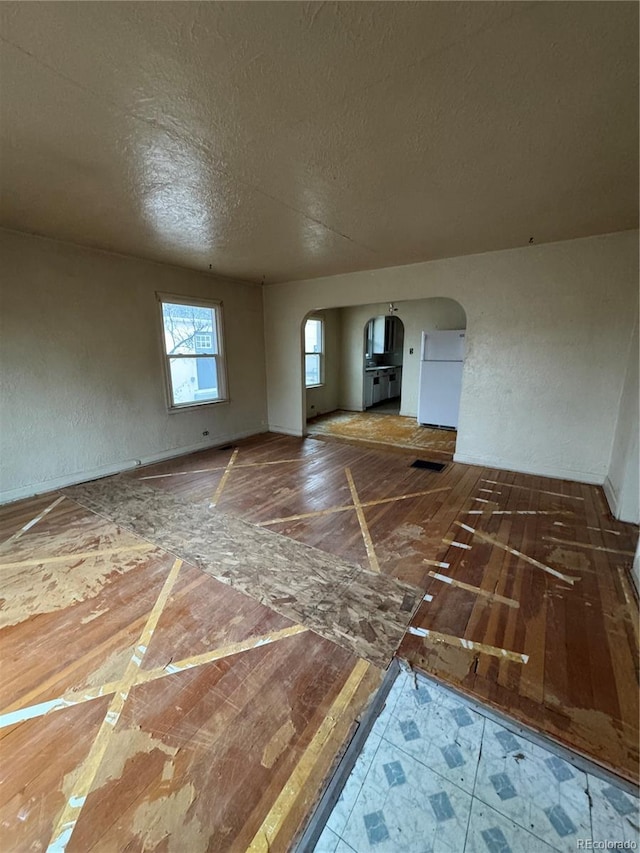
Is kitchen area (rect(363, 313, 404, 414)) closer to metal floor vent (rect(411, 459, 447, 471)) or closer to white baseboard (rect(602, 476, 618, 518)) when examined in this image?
metal floor vent (rect(411, 459, 447, 471))

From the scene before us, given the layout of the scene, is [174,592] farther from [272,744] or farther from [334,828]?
[334,828]

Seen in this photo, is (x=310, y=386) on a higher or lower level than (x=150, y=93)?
lower

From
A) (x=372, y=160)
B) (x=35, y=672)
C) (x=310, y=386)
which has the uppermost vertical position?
(x=372, y=160)

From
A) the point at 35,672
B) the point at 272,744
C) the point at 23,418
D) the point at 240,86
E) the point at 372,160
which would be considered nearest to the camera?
the point at 272,744

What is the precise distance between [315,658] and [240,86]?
8.59ft

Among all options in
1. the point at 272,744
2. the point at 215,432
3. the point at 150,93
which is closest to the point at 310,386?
the point at 215,432

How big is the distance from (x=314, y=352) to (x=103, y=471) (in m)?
4.78

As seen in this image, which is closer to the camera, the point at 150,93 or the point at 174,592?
the point at 150,93

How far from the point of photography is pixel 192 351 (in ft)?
16.1

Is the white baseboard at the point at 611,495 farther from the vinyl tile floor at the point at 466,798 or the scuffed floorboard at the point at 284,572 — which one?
the vinyl tile floor at the point at 466,798

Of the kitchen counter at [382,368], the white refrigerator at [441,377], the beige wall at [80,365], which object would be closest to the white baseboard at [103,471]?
the beige wall at [80,365]

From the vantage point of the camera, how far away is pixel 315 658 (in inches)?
65.0

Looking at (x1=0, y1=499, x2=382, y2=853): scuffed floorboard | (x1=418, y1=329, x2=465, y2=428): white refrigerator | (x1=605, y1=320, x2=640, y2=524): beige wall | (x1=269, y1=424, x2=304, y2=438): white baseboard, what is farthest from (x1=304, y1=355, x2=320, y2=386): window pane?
(x1=0, y1=499, x2=382, y2=853): scuffed floorboard

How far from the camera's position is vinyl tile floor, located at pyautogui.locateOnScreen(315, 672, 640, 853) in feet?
3.40
